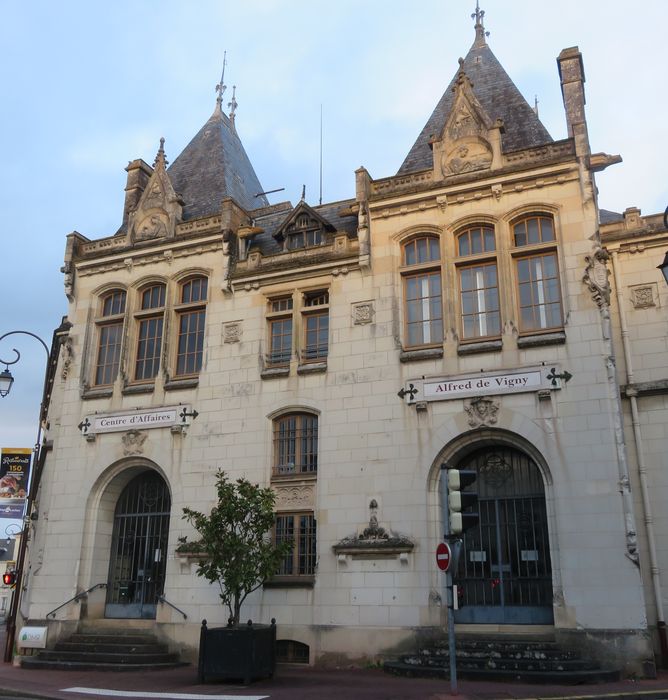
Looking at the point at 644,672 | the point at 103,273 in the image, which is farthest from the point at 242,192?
the point at 644,672

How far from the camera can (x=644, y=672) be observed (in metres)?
14.8

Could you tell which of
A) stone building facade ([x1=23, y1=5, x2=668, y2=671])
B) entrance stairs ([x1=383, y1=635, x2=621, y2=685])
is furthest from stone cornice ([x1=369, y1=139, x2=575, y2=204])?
entrance stairs ([x1=383, y1=635, x2=621, y2=685])

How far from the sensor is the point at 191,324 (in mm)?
22750

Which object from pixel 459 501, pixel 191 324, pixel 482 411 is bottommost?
pixel 459 501

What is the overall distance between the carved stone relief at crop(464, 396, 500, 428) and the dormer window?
732cm

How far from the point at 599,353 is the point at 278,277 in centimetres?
941

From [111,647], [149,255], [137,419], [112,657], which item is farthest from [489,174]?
[111,647]

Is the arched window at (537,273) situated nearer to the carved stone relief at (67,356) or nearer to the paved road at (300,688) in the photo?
the paved road at (300,688)

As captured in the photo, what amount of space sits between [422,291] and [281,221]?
6.72 m

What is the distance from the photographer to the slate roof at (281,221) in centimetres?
2259

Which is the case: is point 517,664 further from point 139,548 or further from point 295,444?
point 139,548

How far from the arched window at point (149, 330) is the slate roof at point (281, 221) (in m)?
3.59

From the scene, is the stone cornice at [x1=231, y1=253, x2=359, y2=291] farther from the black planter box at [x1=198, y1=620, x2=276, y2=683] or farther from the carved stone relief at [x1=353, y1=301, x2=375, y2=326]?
the black planter box at [x1=198, y1=620, x2=276, y2=683]

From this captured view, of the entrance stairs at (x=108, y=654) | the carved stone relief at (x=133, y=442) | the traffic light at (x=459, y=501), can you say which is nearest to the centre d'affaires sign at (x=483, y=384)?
the traffic light at (x=459, y=501)
